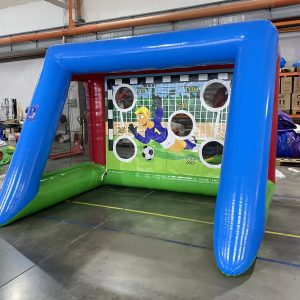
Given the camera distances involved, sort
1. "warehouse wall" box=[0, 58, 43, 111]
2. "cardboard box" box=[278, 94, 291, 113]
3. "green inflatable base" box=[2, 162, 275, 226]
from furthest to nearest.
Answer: "warehouse wall" box=[0, 58, 43, 111] → "cardboard box" box=[278, 94, 291, 113] → "green inflatable base" box=[2, 162, 275, 226]

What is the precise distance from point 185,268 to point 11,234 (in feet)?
5.34

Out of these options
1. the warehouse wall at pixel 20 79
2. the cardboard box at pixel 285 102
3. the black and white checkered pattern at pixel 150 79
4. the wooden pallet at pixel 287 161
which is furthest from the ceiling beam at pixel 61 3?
the wooden pallet at pixel 287 161

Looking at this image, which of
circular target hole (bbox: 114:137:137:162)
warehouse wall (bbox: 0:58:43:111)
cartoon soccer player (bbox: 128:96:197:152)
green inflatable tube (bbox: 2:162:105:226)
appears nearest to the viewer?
green inflatable tube (bbox: 2:162:105:226)

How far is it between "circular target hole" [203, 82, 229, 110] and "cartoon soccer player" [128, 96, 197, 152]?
1.77 ft

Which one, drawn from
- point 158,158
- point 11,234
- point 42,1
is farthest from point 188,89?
point 42,1

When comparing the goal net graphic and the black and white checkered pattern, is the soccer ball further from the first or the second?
the black and white checkered pattern

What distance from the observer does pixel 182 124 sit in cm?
389

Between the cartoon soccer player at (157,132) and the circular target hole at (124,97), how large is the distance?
164mm

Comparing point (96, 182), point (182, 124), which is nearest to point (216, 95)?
point (182, 124)

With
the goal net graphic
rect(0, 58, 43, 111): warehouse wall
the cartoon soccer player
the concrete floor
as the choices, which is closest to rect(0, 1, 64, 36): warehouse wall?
rect(0, 58, 43, 111): warehouse wall

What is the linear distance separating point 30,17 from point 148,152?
778 centimetres

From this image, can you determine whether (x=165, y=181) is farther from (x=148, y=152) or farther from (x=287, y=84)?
(x=287, y=84)

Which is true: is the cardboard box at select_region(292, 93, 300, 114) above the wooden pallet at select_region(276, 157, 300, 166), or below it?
above

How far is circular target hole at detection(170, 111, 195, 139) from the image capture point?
12.6ft
